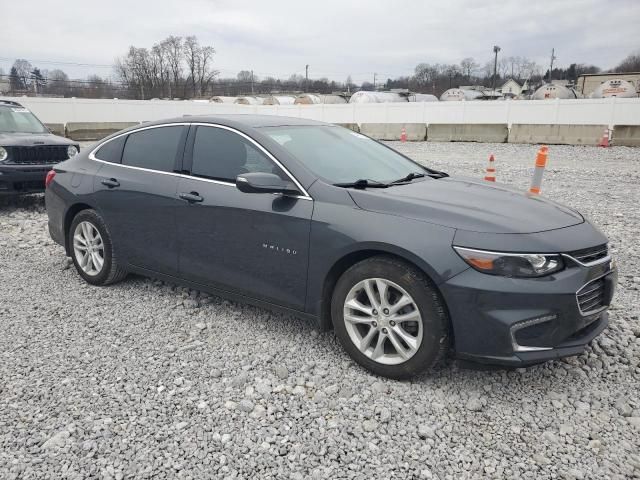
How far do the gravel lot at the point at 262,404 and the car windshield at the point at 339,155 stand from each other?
Result: 1233mm

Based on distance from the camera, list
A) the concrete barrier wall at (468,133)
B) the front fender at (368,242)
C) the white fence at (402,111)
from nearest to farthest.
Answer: the front fender at (368,242)
the concrete barrier wall at (468,133)
the white fence at (402,111)

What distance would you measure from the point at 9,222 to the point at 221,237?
18.2 ft

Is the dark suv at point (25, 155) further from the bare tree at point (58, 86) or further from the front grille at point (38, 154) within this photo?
the bare tree at point (58, 86)

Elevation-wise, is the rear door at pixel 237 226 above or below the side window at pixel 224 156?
below

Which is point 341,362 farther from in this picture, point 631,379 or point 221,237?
point 631,379

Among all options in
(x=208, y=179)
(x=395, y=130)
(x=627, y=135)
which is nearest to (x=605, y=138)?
(x=627, y=135)

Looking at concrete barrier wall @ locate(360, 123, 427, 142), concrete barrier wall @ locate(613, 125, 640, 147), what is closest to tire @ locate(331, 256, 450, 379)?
concrete barrier wall @ locate(613, 125, 640, 147)

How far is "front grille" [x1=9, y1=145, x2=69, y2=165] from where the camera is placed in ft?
26.2

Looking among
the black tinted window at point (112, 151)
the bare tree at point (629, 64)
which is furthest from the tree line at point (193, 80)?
the black tinted window at point (112, 151)

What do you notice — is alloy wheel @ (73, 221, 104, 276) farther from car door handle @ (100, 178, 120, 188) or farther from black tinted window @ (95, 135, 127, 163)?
black tinted window @ (95, 135, 127, 163)

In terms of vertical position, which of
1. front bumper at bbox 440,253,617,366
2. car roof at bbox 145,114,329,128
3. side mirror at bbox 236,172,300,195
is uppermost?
car roof at bbox 145,114,329,128

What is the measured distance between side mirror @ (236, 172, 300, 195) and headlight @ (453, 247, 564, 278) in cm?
126

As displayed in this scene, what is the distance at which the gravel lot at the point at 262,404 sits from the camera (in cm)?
251

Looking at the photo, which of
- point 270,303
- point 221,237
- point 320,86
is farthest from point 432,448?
point 320,86
